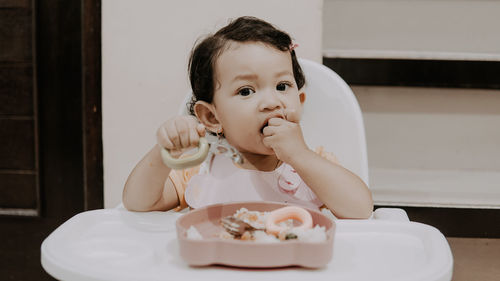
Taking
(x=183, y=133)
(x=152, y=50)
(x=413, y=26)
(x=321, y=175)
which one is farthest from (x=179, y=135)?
(x=413, y=26)

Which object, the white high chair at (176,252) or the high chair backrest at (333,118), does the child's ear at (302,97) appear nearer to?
the high chair backrest at (333,118)

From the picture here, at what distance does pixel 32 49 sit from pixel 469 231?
1.54 m

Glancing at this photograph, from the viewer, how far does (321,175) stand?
33.2 inches

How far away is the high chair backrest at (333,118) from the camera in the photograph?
3.44 ft

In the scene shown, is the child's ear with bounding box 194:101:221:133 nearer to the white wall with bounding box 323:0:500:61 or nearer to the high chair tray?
the high chair tray

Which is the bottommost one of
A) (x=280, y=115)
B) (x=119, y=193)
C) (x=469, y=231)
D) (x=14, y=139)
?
(x=469, y=231)

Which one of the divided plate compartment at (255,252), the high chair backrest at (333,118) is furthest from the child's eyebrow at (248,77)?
the divided plate compartment at (255,252)

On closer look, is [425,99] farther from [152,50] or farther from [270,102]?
[270,102]

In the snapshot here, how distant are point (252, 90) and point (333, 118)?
266 millimetres

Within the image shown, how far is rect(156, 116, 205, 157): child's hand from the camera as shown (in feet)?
2.32

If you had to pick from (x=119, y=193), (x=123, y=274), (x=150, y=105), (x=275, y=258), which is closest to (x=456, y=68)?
(x=150, y=105)

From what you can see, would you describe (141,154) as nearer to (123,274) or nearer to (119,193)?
(119,193)

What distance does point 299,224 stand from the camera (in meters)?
0.70

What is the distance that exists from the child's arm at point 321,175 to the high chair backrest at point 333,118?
190 mm
